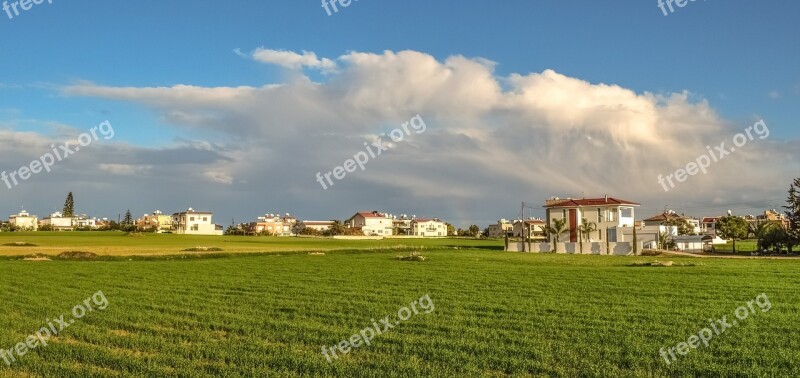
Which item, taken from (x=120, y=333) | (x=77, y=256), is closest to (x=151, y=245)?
(x=77, y=256)

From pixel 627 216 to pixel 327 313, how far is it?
76.4 meters

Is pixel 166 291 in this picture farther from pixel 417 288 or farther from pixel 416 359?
pixel 416 359

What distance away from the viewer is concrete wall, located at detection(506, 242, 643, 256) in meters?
72.9

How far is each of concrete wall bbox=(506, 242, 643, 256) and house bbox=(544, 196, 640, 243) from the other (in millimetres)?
6893

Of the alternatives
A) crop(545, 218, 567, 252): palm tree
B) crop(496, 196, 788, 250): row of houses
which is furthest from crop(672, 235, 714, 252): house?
crop(545, 218, 567, 252): palm tree

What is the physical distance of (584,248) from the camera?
75438 millimetres

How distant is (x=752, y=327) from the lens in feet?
52.3

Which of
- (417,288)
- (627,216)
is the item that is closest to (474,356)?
(417,288)

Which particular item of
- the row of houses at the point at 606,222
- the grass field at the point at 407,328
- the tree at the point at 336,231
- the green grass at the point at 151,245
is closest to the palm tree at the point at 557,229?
the row of houses at the point at 606,222

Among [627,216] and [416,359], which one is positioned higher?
[627,216]

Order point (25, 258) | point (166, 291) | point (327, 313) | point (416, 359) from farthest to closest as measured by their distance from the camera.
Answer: point (25, 258)
point (166, 291)
point (327, 313)
point (416, 359)

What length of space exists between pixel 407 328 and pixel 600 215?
3012 inches

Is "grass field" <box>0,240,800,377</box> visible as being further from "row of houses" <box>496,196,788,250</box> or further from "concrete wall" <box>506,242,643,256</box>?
"row of houses" <box>496,196,788,250</box>

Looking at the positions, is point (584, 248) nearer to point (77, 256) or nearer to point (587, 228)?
point (587, 228)
